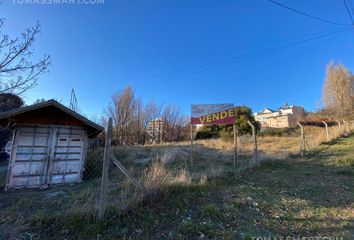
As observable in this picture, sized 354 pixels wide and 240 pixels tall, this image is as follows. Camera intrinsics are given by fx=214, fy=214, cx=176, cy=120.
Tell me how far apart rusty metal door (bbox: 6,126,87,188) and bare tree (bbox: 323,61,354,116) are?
1465 inches

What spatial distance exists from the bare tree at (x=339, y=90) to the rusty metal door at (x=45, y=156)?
37209 mm

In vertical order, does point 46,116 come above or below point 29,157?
above

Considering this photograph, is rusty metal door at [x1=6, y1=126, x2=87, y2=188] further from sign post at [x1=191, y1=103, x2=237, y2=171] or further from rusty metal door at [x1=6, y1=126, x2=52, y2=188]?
sign post at [x1=191, y1=103, x2=237, y2=171]

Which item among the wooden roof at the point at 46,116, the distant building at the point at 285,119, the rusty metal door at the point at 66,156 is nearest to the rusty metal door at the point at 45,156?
the rusty metal door at the point at 66,156

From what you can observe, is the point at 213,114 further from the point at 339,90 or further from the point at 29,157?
the point at 339,90

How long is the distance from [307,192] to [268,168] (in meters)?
2.88

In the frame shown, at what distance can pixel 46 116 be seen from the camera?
8500 mm

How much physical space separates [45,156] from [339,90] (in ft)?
135

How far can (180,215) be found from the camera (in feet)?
12.7

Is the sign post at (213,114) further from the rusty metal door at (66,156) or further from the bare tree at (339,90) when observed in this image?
the bare tree at (339,90)

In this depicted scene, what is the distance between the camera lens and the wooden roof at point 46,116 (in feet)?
25.4

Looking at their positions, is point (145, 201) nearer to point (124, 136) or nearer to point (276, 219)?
point (276, 219)

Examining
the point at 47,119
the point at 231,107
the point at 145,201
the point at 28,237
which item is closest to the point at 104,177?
the point at 145,201

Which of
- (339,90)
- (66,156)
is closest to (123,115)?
(66,156)
